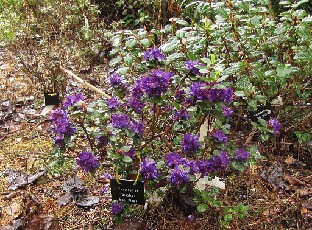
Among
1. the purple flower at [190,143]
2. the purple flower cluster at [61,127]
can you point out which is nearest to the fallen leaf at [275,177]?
the purple flower at [190,143]

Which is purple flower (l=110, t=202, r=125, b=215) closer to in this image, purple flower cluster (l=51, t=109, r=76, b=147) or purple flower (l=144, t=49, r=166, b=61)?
purple flower cluster (l=51, t=109, r=76, b=147)

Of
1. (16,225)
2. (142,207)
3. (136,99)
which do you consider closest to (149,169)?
(136,99)

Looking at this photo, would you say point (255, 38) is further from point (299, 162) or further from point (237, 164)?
point (299, 162)

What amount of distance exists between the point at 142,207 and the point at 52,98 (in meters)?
1.56

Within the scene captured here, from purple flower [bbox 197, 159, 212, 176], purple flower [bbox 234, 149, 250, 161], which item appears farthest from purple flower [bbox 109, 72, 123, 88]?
purple flower [bbox 234, 149, 250, 161]

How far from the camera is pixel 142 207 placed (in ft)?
8.17

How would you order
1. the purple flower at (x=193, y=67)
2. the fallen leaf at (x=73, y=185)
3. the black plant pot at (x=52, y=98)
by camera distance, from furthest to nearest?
1. the black plant pot at (x=52, y=98)
2. the fallen leaf at (x=73, y=185)
3. the purple flower at (x=193, y=67)

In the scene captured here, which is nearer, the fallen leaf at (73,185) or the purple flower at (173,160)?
the purple flower at (173,160)

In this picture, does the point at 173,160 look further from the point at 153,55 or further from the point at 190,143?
the point at 153,55

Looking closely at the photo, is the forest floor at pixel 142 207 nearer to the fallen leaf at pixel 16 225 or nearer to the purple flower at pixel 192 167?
the fallen leaf at pixel 16 225

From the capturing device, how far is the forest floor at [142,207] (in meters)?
2.40

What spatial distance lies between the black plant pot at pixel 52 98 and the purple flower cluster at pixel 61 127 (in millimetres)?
1713

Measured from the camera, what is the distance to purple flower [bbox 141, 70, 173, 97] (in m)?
1.80

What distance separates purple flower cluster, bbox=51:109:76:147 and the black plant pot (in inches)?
67.4
